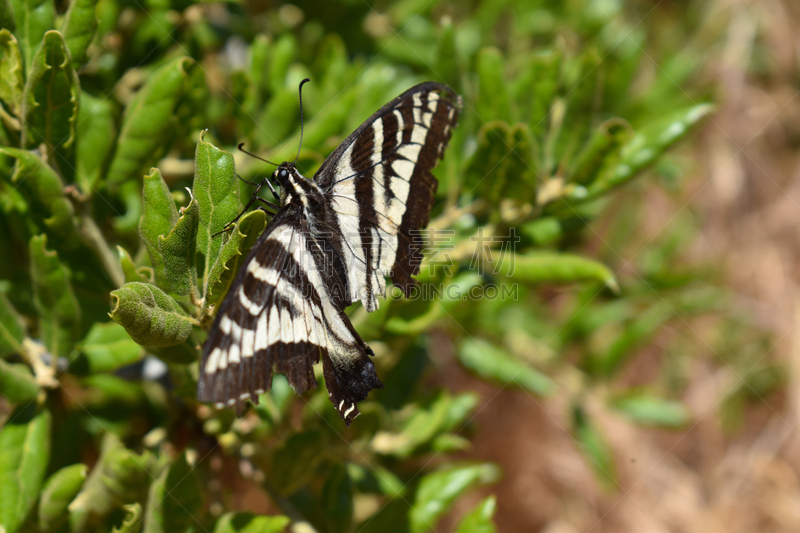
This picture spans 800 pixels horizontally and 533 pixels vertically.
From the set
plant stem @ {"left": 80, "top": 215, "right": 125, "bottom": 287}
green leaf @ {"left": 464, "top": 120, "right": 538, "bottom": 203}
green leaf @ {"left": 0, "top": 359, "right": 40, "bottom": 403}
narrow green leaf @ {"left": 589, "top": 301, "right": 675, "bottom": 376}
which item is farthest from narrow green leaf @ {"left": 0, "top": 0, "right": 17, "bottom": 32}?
narrow green leaf @ {"left": 589, "top": 301, "right": 675, "bottom": 376}

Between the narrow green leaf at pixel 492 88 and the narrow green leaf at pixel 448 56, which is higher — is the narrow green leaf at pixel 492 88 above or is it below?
below

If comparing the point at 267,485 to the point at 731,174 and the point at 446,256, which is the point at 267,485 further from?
the point at 731,174

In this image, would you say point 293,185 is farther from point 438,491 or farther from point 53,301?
point 438,491

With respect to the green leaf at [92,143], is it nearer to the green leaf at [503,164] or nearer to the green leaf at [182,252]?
the green leaf at [182,252]

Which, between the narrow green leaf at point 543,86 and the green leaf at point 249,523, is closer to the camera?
the green leaf at point 249,523

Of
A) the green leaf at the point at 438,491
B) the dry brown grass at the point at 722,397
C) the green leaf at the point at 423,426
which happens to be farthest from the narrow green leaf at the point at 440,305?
the dry brown grass at the point at 722,397

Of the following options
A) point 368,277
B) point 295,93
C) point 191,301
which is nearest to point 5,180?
point 191,301

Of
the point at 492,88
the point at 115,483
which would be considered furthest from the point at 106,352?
the point at 492,88
